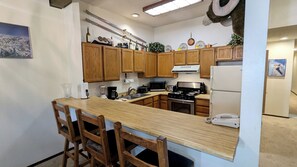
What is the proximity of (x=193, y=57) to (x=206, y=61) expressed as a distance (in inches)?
14.1

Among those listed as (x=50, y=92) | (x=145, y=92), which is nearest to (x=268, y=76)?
(x=145, y=92)

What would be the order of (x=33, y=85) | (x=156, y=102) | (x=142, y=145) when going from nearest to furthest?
(x=142, y=145) → (x=33, y=85) → (x=156, y=102)

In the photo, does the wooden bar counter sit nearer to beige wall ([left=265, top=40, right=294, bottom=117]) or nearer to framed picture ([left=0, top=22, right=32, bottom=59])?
framed picture ([left=0, top=22, right=32, bottom=59])

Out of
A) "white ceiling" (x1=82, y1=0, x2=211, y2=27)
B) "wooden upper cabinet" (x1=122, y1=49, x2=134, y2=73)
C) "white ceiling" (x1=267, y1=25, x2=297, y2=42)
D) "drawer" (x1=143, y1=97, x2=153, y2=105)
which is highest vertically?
"white ceiling" (x1=82, y1=0, x2=211, y2=27)

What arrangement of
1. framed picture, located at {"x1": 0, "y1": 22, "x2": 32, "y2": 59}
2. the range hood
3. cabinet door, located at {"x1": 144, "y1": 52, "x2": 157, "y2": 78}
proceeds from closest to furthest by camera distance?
framed picture, located at {"x1": 0, "y1": 22, "x2": 32, "y2": 59}
the range hood
cabinet door, located at {"x1": 144, "y1": 52, "x2": 157, "y2": 78}

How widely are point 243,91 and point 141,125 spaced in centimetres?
87

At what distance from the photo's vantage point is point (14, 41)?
2.12m

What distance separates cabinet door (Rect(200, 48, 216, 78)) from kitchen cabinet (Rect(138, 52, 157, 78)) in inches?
54.6

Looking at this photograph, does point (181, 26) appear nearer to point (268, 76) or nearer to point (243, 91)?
point (268, 76)

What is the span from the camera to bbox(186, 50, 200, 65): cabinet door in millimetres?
3847

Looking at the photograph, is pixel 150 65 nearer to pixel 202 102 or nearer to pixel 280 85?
pixel 202 102

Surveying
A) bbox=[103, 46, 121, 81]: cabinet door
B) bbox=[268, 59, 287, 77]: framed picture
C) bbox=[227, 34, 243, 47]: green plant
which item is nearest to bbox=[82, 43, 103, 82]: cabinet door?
bbox=[103, 46, 121, 81]: cabinet door

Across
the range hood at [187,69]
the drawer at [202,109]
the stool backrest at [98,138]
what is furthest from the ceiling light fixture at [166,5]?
the stool backrest at [98,138]

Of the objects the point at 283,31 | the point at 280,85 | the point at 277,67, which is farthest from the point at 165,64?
the point at 280,85
